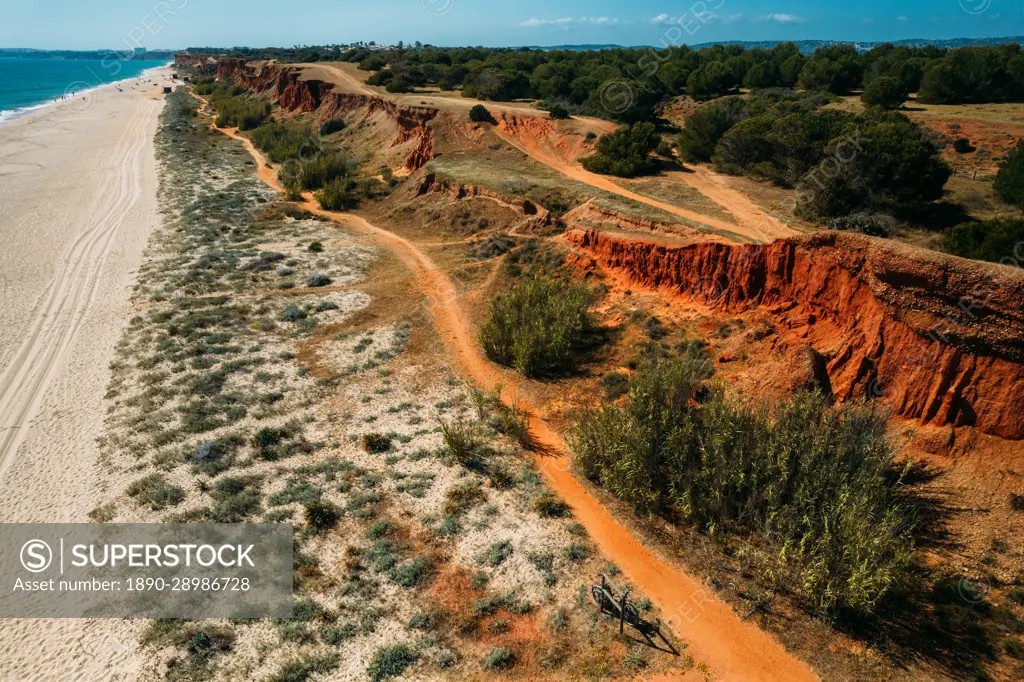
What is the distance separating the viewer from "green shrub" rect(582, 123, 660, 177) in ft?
129

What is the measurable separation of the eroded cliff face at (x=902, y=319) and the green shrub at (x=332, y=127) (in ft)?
194

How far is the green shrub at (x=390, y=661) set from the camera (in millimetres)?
10719

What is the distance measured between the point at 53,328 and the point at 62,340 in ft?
5.99

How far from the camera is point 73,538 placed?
14461 millimetres

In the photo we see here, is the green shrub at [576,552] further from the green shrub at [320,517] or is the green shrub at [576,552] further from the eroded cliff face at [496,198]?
the eroded cliff face at [496,198]

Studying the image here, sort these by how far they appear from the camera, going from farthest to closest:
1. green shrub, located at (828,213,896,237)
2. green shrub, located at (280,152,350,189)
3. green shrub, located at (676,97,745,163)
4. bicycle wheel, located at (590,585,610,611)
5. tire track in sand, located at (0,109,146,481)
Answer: green shrub, located at (280,152,350,189)
green shrub, located at (676,97,745,163)
green shrub, located at (828,213,896,237)
tire track in sand, located at (0,109,146,481)
bicycle wheel, located at (590,585,610,611)

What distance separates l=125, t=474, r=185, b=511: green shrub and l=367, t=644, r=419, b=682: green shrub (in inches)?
328

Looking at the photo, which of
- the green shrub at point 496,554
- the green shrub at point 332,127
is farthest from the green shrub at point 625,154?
the green shrub at point 332,127

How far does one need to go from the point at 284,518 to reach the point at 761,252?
745 inches

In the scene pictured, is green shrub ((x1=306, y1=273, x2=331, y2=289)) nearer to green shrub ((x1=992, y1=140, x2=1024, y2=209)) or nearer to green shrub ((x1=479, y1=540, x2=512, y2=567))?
green shrub ((x1=479, y1=540, x2=512, y2=567))

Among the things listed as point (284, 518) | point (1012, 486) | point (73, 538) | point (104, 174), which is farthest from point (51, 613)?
point (104, 174)

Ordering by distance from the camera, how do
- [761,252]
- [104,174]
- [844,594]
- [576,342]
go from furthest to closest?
[104,174] < [576,342] < [761,252] < [844,594]

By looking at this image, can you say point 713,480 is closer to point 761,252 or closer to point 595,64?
point 761,252

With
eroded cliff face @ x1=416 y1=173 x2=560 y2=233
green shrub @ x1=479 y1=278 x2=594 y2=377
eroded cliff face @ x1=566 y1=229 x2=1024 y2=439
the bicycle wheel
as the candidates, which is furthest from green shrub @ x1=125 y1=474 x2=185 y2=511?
eroded cliff face @ x1=416 y1=173 x2=560 y2=233
